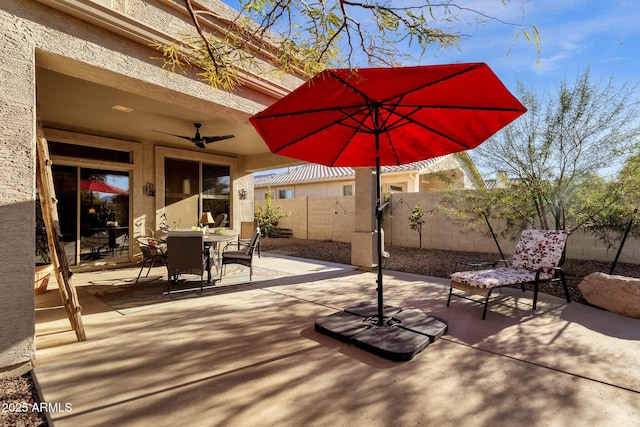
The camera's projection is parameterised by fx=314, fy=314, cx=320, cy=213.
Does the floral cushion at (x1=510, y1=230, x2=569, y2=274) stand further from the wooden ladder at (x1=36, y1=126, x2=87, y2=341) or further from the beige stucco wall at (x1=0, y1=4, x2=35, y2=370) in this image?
the beige stucco wall at (x1=0, y1=4, x2=35, y2=370)

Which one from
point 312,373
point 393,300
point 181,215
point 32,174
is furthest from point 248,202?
point 312,373

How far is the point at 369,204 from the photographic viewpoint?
23.9 feet

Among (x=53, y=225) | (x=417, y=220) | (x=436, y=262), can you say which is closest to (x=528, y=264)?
(x=436, y=262)

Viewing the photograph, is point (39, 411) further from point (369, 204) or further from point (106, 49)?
point (369, 204)

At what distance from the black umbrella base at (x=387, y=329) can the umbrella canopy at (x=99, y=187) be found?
6684 mm

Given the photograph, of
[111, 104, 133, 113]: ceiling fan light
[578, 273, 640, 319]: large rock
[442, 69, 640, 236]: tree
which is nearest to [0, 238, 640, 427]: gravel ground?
[578, 273, 640, 319]: large rock

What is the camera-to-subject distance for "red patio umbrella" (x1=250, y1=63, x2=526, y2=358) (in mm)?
2471

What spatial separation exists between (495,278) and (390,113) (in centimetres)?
261

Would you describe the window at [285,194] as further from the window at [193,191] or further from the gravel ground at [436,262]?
the window at [193,191]

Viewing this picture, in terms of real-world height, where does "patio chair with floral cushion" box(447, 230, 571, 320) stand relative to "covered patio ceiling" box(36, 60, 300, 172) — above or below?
below

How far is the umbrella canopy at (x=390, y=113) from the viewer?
2469 mm

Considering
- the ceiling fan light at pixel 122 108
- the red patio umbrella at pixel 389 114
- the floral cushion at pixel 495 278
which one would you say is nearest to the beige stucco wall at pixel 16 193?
the red patio umbrella at pixel 389 114

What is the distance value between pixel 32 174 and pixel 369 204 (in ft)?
19.1

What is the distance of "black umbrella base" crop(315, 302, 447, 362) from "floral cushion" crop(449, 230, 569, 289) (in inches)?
35.9
